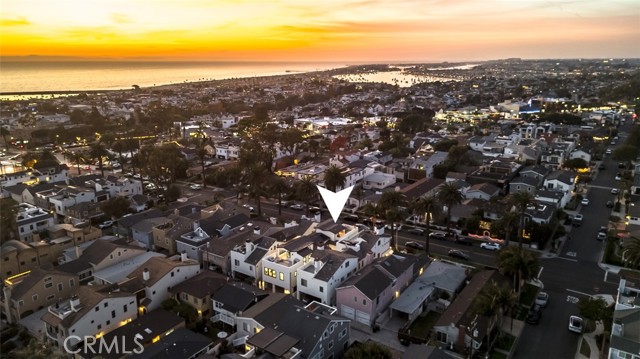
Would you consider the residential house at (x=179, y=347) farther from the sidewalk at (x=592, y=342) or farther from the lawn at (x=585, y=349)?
the lawn at (x=585, y=349)

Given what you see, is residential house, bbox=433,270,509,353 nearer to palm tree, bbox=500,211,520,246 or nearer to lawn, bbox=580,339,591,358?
lawn, bbox=580,339,591,358

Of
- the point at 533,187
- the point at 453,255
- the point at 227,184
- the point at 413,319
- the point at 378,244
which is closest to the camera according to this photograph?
the point at 413,319

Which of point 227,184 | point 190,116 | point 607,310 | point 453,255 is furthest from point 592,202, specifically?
point 190,116

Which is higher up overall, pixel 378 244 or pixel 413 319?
pixel 378 244

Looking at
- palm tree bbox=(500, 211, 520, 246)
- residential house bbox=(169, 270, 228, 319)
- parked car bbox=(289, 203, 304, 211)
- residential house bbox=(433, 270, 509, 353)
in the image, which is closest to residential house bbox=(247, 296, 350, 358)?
residential house bbox=(169, 270, 228, 319)

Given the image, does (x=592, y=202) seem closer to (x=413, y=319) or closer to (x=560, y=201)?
(x=560, y=201)
